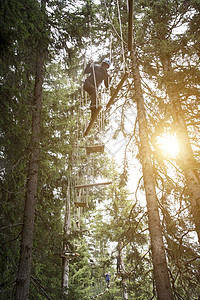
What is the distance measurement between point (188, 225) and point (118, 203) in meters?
7.68

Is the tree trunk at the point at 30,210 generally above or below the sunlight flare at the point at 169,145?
below

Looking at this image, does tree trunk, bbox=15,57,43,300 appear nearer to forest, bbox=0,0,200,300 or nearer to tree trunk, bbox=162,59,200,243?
forest, bbox=0,0,200,300

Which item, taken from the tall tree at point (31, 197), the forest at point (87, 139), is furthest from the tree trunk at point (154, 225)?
the tall tree at point (31, 197)

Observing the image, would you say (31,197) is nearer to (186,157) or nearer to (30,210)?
(30,210)

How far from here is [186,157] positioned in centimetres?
521

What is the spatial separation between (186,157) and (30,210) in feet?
11.7

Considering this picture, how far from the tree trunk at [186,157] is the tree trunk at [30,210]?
3122 millimetres

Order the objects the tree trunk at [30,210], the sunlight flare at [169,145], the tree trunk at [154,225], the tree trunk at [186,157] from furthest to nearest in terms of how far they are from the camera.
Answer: the sunlight flare at [169,145]
the tree trunk at [186,157]
the tree trunk at [154,225]
the tree trunk at [30,210]

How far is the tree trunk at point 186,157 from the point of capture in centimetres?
460

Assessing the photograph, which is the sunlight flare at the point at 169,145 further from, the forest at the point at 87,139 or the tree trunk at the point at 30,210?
the tree trunk at the point at 30,210

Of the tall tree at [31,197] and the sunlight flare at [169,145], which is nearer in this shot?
the tall tree at [31,197]

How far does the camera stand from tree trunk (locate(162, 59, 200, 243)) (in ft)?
15.1

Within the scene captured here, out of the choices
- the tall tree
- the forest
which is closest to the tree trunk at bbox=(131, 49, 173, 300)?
the forest

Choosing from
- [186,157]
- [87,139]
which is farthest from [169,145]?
[87,139]
